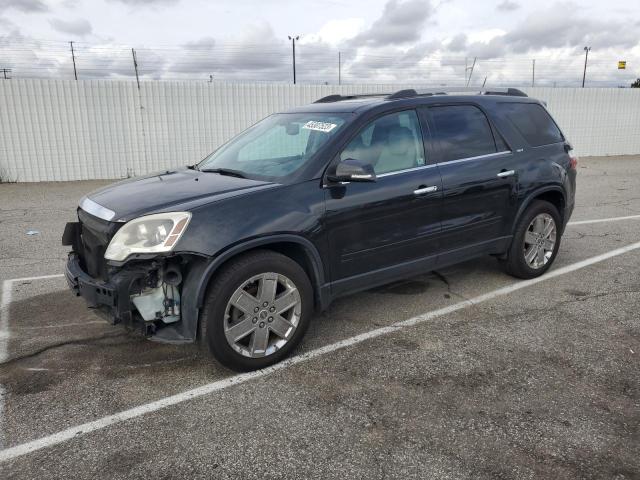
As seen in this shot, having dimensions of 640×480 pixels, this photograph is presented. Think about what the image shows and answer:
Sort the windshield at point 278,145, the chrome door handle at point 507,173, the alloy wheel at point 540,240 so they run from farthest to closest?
the alloy wheel at point 540,240 < the chrome door handle at point 507,173 < the windshield at point 278,145

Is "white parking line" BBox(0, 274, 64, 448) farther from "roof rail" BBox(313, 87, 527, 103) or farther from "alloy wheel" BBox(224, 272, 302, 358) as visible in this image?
"roof rail" BBox(313, 87, 527, 103)

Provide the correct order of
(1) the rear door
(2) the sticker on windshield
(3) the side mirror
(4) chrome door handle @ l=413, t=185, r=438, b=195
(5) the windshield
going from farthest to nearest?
1. (1) the rear door
2. (4) chrome door handle @ l=413, t=185, r=438, b=195
3. (2) the sticker on windshield
4. (5) the windshield
5. (3) the side mirror

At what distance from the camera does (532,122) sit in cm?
544

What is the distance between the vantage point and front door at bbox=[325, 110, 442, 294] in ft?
13.0

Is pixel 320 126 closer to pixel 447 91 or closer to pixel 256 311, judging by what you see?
pixel 447 91

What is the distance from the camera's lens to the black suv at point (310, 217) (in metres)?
3.37

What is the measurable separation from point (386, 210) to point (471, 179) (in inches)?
40.0

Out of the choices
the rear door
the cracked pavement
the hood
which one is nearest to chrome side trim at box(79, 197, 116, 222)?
the hood

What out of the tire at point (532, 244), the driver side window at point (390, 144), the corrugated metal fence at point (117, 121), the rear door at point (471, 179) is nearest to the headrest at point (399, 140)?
the driver side window at point (390, 144)

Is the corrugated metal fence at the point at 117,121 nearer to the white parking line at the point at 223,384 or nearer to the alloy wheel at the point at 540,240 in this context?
the alloy wheel at the point at 540,240

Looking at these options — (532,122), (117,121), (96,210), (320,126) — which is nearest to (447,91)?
(532,122)

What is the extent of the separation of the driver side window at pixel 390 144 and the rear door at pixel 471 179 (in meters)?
0.21

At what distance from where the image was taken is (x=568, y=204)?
5.67 m

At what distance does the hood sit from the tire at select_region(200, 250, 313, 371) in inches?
18.7
